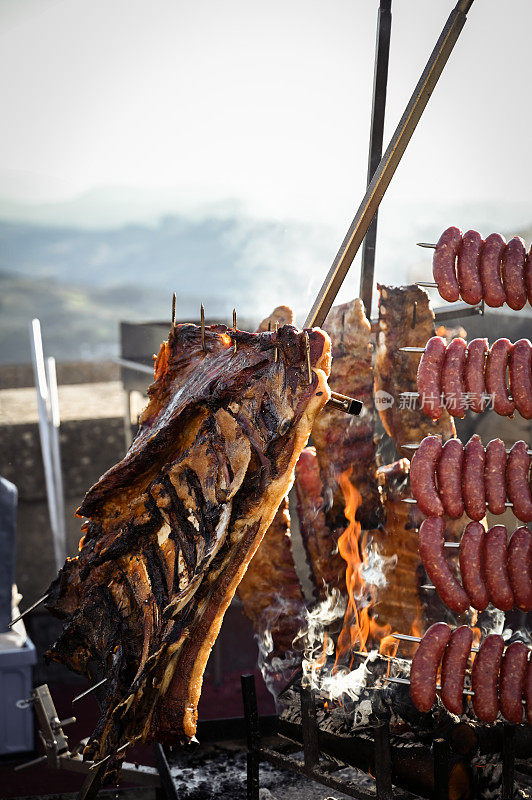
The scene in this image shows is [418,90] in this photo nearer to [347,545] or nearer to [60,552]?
[347,545]

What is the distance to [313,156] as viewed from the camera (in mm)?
5863

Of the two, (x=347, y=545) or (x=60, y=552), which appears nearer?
(x=347, y=545)

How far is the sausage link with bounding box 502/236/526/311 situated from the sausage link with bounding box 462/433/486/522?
0.68m

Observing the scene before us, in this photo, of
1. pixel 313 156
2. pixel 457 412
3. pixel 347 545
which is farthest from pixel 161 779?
pixel 313 156

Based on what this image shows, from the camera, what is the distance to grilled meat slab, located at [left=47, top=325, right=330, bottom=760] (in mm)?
2096

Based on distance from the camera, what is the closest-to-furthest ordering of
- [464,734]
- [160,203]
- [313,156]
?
1. [464,734]
2. [313,156]
3. [160,203]

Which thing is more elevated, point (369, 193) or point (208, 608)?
point (369, 193)

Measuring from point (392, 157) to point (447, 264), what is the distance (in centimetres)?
52

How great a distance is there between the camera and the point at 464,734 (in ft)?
9.60

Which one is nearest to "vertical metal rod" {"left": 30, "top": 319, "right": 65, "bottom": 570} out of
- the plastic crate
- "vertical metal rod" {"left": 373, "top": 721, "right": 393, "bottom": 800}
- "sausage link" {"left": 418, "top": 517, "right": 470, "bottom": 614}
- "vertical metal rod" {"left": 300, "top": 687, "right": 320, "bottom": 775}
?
the plastic crate

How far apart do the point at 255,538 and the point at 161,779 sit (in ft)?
6.67

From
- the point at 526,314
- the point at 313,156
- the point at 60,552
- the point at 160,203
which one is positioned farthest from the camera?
the point at 160,203

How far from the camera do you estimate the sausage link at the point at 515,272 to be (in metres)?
3.04

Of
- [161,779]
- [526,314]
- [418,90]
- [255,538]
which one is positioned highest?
[418,90]
